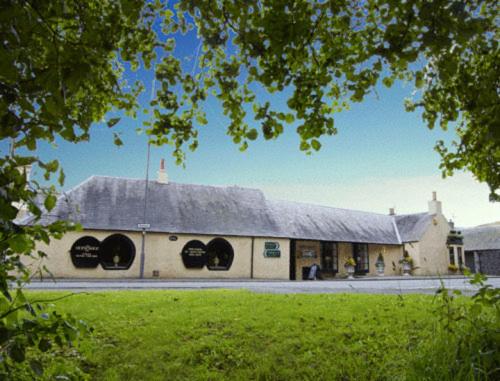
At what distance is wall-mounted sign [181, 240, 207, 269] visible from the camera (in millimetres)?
25109

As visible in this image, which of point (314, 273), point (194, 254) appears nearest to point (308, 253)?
point (314, 273)

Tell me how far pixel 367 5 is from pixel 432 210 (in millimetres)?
36464

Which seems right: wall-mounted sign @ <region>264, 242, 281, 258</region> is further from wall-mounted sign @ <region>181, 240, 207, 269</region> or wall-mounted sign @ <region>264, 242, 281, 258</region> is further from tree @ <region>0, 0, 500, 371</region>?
tree @ <region>0, 0, 500, 371</region>

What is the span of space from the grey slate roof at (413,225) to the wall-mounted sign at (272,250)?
14523 mm

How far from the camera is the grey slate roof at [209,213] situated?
24.4 m

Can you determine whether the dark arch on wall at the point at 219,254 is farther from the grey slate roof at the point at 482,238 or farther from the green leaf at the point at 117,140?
the grey slate roof at the point at 482,238

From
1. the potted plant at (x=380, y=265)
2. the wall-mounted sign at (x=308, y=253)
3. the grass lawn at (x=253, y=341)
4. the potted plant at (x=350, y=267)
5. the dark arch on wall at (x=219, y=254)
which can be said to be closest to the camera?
the grass lawn at (x=253, y=341)

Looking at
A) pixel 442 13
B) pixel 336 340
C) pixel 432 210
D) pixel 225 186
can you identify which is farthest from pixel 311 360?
pixel 432 210

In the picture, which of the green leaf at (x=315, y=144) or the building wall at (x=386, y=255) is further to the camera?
the building wall at (x=386, y=255)

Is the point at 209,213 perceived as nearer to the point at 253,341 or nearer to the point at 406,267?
the point at 406,267

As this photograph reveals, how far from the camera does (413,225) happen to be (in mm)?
36062

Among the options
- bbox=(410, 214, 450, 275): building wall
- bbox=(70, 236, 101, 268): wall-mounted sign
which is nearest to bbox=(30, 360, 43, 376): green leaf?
bbox=(70, 236, 101, 268): wall-mounted sign

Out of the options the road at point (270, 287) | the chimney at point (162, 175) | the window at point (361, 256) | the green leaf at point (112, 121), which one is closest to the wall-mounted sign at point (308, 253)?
the window at point (361, 256)

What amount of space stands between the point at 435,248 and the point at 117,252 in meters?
29.0
